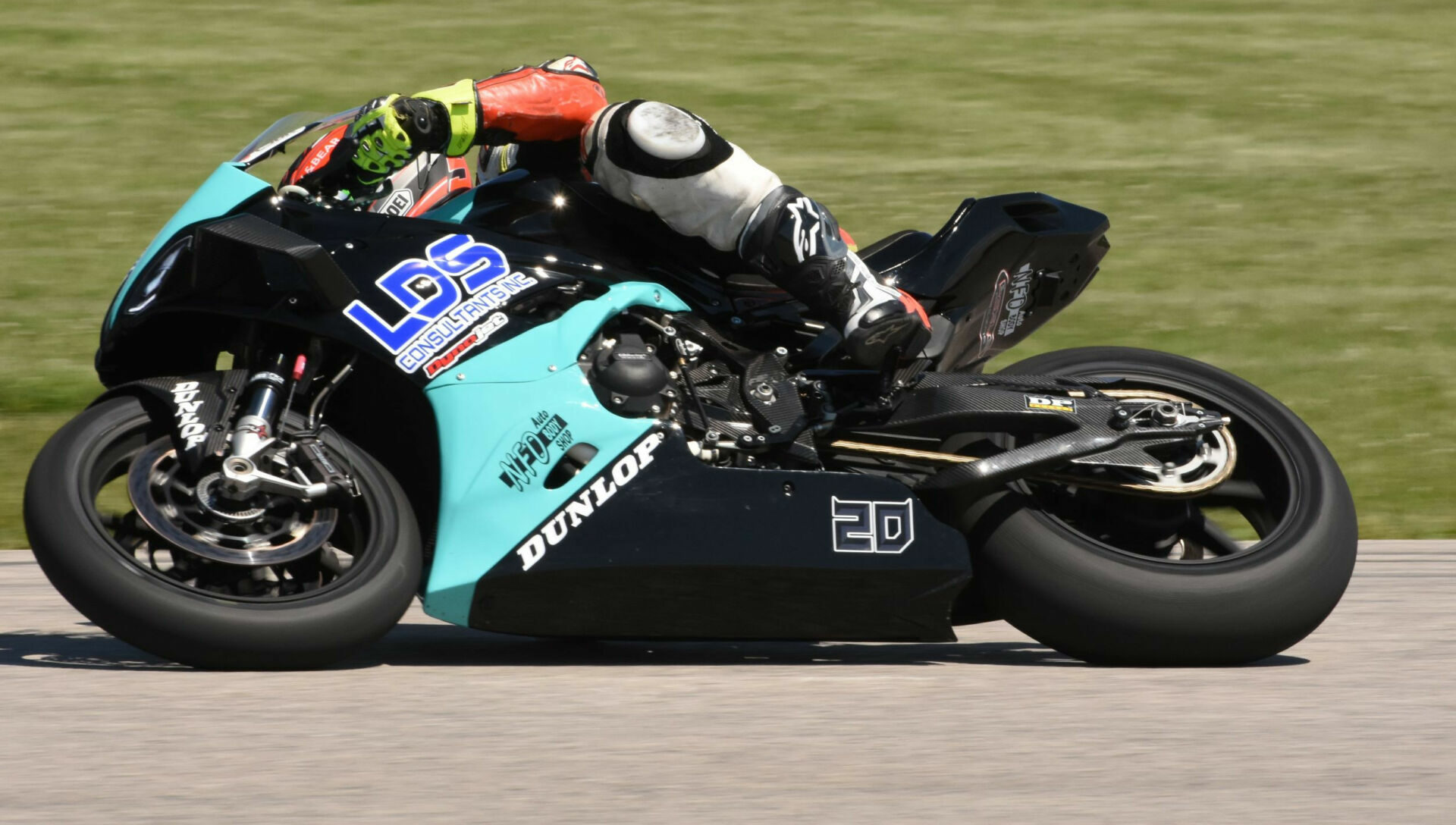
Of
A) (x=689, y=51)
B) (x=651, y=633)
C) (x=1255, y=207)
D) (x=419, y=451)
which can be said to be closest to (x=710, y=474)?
(x=651, y=633)

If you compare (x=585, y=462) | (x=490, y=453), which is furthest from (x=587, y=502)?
(x=490, y=453)

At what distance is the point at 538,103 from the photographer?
4.29 metres

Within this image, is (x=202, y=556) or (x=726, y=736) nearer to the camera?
(x=726, y=736)

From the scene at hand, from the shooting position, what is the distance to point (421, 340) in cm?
409

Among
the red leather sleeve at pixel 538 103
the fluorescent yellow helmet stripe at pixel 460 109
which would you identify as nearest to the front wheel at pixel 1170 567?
the red leather sleeve at pixel 538 103

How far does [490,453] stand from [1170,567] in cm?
150

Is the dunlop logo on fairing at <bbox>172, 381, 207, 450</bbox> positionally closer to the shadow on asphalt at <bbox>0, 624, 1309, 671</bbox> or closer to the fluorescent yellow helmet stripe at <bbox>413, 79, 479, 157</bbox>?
the shadow on asphalt at <bbox>0, 624, 1309, 671</bbox>

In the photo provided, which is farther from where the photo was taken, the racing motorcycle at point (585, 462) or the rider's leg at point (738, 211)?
the rider's leg at point (738, 211)

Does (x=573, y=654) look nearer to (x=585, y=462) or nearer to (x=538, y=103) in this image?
(x=585, y=462)

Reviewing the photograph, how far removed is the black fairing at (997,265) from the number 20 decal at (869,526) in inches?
20.3

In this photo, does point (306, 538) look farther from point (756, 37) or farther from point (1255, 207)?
point (756, 37)

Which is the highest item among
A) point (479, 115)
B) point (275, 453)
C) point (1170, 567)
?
point (479, 115)

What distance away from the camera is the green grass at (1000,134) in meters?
9.01

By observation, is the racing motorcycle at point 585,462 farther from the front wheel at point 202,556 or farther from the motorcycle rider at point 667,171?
the motorcycle rider at point 667,171
